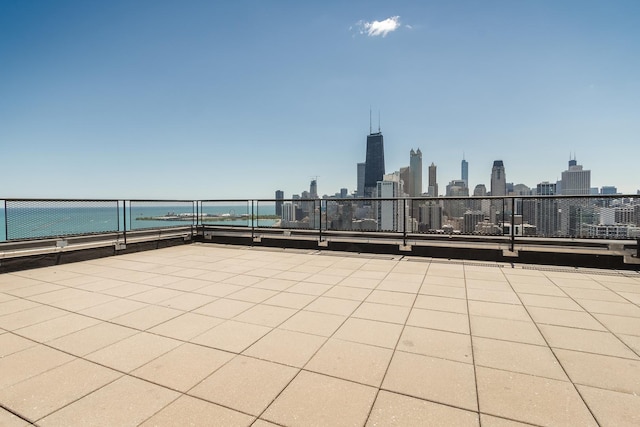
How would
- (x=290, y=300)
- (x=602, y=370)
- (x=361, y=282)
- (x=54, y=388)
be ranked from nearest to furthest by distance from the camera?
1. (x=54, y=388)
2. (x=602, y=370)
3. (x=290, y=300)
4. (x=361, y=282)

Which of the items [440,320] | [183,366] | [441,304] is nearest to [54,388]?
[183,366]

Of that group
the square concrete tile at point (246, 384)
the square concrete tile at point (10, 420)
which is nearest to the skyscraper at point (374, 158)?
the square concrete tile at point (246, 384)

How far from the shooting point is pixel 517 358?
2.90m

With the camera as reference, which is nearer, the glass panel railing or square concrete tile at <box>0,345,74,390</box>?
square concrete tile at <box>0,345,74,390</box>

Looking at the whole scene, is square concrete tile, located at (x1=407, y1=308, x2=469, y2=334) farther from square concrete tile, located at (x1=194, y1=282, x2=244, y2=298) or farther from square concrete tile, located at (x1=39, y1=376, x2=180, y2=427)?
square concrete tile, located at (x1=194, y1=282, x2=244, y2=298)

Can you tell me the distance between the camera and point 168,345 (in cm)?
317

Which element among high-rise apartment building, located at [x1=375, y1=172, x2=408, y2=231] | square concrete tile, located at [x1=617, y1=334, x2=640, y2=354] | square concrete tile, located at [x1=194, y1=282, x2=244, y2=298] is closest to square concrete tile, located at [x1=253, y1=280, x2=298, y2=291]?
square concrete tile, located at [x1=194, y1=282, x2=244, y2=298]

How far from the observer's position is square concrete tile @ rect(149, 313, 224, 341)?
11.3 feet

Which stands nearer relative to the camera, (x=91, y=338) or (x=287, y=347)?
(x=287, y=347)

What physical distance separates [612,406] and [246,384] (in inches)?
105

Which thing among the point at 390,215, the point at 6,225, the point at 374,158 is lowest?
the point at 6,225

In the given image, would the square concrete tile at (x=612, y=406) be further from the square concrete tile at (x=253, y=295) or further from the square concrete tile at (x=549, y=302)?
the square concrete tile at (x=253, y=295)

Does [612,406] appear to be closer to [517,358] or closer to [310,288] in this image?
[517,358]

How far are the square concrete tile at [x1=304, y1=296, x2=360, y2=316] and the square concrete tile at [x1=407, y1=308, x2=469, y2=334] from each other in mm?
793
